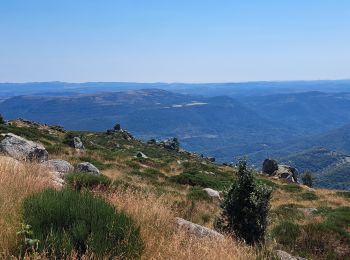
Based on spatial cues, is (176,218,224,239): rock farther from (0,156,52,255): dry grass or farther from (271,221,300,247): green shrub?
(271,221,300,247): green shrub

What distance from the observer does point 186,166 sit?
3838 cm

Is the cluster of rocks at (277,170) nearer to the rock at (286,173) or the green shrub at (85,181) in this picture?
the rock at (286,173)

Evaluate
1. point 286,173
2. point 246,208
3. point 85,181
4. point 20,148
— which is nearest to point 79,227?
point 85,181

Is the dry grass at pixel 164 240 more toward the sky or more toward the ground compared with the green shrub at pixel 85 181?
more toward the sky

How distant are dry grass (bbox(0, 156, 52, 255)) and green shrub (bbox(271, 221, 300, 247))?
6923 millimetres

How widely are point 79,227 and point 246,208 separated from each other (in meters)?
5.93

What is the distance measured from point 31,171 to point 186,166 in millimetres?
29305

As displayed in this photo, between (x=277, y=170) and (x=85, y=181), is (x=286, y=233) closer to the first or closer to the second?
(x=85, y=181)

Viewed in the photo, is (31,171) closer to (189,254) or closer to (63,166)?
(189,254)

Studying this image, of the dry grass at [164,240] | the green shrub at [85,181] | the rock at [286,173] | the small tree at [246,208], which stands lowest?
the rock at [286,173]

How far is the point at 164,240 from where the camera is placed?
654cm

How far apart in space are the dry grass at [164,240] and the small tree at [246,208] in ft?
9.75

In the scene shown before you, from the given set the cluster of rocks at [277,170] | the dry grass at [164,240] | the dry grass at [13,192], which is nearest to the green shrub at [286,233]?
the dry grass at [164,240]

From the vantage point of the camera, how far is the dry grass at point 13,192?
5.49m
